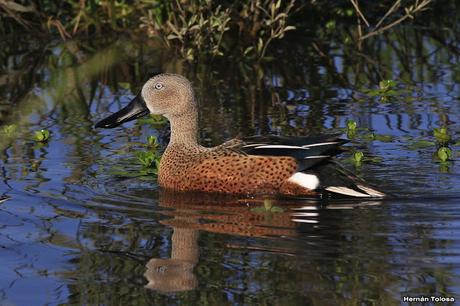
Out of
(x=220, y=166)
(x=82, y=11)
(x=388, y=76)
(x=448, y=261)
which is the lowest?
(x=448, y=261)

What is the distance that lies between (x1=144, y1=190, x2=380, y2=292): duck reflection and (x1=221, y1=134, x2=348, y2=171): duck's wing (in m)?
0.26

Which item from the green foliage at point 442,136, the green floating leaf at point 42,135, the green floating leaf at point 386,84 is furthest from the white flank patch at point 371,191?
the green floating leaf at point 386,84

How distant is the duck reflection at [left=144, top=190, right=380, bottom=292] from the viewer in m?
5.23

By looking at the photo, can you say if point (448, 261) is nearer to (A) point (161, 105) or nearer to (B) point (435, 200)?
(B) point (435, 200)

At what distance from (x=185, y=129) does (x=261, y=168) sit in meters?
0.78

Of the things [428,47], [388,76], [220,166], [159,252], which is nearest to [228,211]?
[220,166]

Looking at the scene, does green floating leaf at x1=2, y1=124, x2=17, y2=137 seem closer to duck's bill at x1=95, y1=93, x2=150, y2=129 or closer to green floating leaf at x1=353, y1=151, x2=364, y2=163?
duck's bill at x1=95, y1=93, x2=150, y2=129

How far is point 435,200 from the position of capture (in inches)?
259

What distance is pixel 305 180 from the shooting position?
684cm

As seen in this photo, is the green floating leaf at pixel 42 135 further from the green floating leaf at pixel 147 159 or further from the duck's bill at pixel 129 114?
the green floating leaf at pixel 147 159

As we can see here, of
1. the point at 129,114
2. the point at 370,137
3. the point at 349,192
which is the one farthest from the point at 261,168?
the point at 370,137

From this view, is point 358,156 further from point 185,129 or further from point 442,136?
point 185,129

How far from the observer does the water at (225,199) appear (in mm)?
5062

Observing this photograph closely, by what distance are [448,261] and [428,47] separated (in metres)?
6.15
